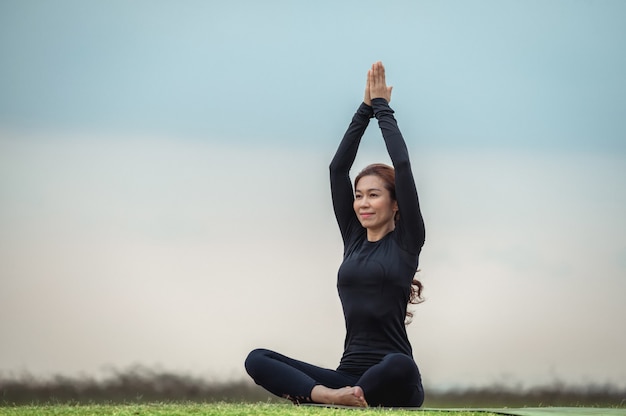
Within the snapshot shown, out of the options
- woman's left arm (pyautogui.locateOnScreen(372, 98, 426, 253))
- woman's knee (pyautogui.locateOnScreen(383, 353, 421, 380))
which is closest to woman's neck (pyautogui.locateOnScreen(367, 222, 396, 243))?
woman's left arm (pyautogui.locateOnScreen(372, 98, 426, 253))

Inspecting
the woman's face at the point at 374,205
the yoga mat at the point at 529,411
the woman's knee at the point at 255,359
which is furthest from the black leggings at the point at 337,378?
the woman's face at the point at 374,205

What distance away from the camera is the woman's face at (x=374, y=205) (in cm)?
550

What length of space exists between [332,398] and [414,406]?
521 millimetres

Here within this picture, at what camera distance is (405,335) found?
542cm

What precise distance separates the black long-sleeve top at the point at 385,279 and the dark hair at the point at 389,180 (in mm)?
168

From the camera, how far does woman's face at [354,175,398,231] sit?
550cm

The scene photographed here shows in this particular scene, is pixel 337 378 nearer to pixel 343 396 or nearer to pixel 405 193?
pixel 343 396

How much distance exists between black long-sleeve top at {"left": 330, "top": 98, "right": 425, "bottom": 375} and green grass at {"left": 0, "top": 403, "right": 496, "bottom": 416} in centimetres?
58

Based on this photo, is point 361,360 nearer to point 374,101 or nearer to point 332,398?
point 332,398

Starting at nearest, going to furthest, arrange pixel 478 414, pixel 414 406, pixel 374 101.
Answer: pixel 478 414
pixel 414 406
pixel 374 101

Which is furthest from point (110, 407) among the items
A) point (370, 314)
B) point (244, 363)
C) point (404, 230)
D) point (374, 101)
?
point (374, 101)

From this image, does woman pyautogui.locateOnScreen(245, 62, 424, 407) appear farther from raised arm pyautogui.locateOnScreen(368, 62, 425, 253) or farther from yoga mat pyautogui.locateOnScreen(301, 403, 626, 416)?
yoga mat pyautogui.locateOnScreen(301, 403, 626, 416)

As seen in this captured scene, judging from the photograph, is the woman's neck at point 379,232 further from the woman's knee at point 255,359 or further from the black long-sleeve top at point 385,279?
the woman's knee at point 255,359

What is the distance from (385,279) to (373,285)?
75 millimetres
